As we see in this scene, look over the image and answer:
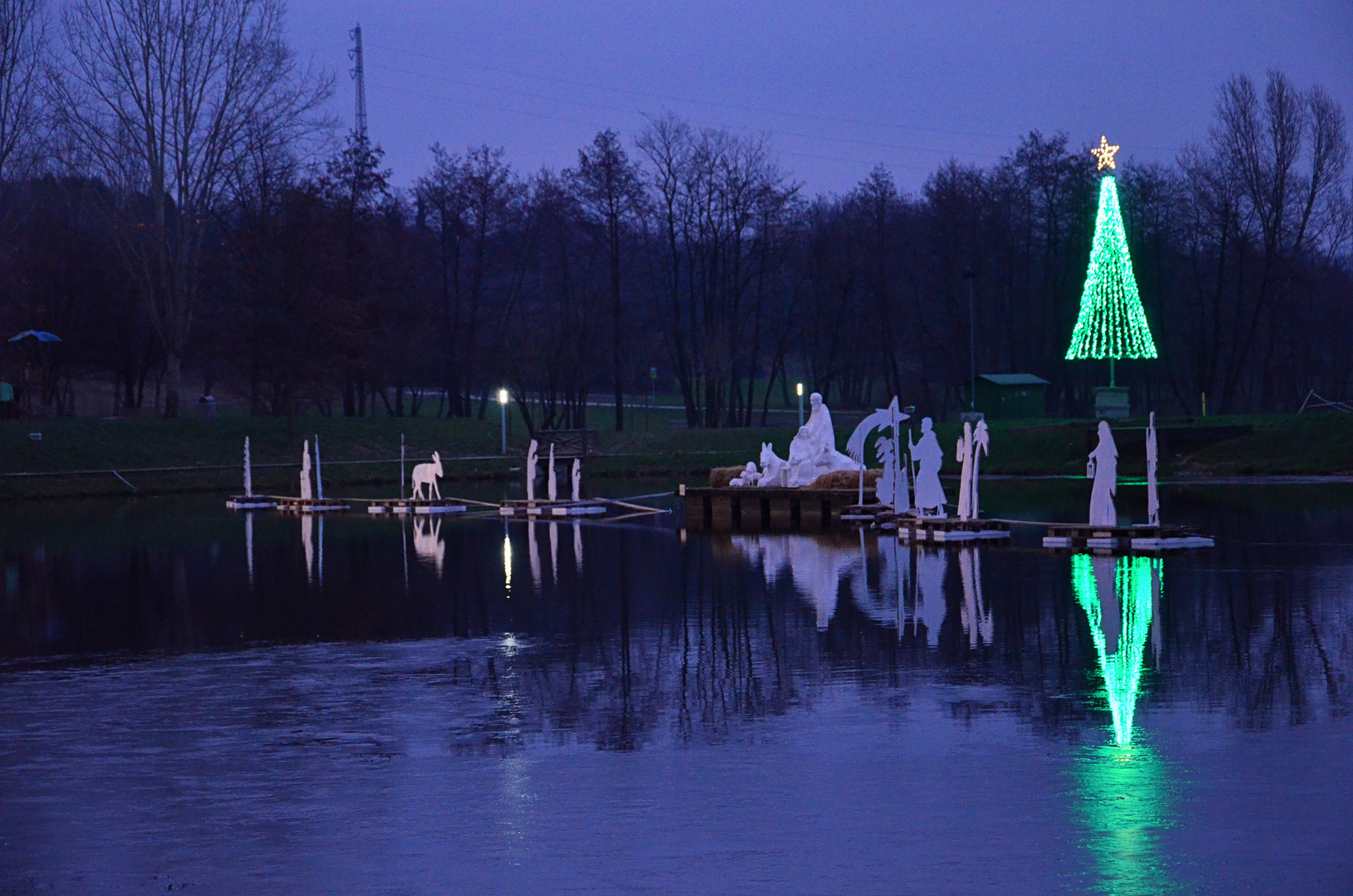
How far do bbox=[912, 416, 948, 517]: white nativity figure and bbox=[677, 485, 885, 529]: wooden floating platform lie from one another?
4.13 m

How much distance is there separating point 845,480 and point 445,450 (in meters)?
33.6

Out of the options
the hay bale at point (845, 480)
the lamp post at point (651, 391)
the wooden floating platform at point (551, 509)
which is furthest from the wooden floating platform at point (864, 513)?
the lamp post at point (651, 391)

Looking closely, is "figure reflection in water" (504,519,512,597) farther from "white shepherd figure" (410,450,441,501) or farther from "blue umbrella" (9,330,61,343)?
"blue umbrella" (9,330,61,343)

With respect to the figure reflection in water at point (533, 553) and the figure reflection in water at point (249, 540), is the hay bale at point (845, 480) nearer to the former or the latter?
the figure reflection in water at point (533, 553)

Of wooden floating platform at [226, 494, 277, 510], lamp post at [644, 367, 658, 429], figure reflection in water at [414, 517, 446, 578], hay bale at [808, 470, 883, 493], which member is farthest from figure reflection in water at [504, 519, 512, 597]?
lamp post at [644, 367, 658, 429]

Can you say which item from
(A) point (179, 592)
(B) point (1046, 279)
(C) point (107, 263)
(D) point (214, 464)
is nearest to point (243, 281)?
(D) point (214, 464)

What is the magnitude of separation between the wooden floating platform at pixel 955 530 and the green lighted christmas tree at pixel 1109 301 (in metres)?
32.2

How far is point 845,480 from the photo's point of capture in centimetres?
3341

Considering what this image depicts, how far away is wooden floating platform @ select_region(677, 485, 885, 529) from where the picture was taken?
3300 cm

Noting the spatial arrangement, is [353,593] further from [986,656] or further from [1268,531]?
[1268,531]

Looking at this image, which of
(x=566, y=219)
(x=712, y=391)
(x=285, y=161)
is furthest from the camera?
(x=566, y=219)

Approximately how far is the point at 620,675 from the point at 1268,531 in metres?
16.8

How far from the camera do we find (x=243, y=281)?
6506 centimetres

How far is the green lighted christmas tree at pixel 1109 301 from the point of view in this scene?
187 ft
